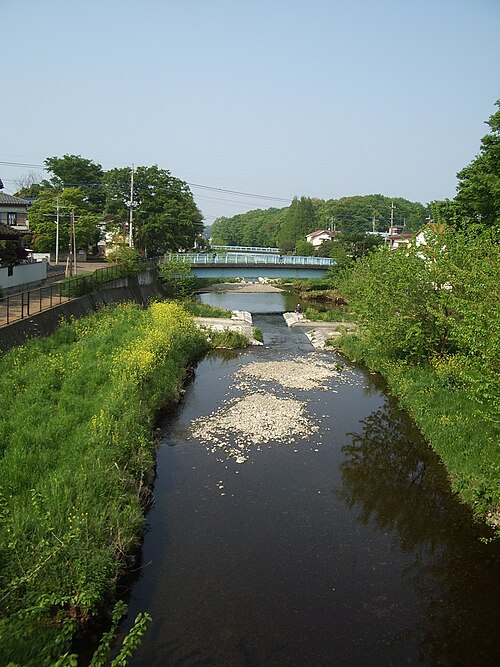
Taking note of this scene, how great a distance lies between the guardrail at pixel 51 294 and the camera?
21.4m

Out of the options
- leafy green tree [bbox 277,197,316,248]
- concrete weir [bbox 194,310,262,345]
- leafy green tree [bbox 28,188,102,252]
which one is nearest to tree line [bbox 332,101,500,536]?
concrete weir [bbox 194,310,262,345]

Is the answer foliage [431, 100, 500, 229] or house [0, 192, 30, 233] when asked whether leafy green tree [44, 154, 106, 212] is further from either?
foliage [431, 100, 500, 229]

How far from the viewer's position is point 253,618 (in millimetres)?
9062

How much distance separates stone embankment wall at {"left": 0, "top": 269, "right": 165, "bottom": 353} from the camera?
19094mm

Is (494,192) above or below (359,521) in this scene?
above

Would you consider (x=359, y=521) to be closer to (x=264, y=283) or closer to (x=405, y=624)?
(x=405, y=624)

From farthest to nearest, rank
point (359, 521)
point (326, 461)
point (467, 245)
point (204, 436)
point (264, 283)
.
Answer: point (264, 283)
point (467, 245)
point (204, 436)
point (326, 461)
point (359, 521)

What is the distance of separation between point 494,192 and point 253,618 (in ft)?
78.5

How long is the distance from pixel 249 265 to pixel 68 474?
139 feet

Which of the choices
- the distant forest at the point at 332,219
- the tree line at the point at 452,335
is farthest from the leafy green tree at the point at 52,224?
the distant forest at the point at 332,219

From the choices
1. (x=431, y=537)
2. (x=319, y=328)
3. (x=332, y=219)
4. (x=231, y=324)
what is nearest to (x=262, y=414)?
(x=431, y=537)

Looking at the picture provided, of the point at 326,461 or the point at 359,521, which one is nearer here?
the point at 359,521

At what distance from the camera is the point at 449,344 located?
21.5 m

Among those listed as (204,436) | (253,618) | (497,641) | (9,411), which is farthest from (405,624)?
(9,411)
